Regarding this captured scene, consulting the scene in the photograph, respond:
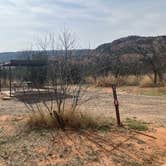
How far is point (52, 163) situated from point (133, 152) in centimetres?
174

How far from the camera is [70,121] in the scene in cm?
1072

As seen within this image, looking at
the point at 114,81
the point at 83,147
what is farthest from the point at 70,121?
the point at 114,81

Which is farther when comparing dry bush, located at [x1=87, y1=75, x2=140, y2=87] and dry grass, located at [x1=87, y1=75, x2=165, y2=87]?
dry bush, located at [x1=87, y1=75, x2=140, y2=87]

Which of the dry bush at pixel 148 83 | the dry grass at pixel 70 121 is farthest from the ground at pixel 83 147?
the dry bush at pixel 148 83

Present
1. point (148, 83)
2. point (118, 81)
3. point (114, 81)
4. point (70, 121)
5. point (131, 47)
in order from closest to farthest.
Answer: point (70, 121) → point (148, 83) → point (114, 81) → point (118, 81) → point (131, 47)

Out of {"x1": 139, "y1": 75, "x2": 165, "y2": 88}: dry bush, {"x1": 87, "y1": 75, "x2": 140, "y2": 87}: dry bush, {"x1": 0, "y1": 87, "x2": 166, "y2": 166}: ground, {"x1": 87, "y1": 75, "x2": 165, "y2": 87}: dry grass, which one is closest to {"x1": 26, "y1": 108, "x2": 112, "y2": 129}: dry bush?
{"x1": 0, "y1": 87, "x2": 166, "y2": 166}: ground

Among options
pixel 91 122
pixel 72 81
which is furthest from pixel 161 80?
pixel 91 122

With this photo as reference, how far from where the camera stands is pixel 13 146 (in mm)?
9539

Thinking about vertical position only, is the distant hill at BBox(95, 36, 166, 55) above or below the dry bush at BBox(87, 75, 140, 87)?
above

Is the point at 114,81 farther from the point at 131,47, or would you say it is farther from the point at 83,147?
the point at 131,47

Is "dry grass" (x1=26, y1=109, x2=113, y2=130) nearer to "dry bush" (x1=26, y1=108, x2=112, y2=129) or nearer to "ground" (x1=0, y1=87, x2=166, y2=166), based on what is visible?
"dry bush" (x1=26, y1=108, x2=112, y2=129)

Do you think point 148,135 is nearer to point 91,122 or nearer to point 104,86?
point 91,122

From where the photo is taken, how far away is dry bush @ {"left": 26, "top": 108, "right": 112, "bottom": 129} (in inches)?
422

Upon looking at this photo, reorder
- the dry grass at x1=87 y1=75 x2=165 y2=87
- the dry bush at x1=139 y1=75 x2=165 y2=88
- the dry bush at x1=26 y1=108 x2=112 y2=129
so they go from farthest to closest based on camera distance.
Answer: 1. the dry grass at x1=87 y1=75 x2=165 y2=87
2. the dry bush at x1=139 y1=75 x2=165 y2=88
3. the dry bush at x1=26 y1=108 x2=112 y2=129
